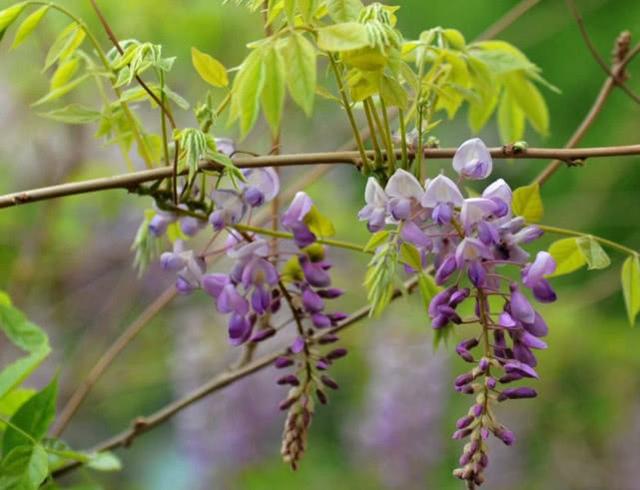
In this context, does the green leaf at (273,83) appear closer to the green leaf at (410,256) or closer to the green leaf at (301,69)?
the green leaf at (301,69)

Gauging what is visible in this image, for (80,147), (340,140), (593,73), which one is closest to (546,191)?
(593,73)

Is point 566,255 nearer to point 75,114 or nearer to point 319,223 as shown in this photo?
point 319,223

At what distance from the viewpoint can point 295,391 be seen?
0.73 meters

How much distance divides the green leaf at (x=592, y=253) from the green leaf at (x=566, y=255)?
0.01 meters

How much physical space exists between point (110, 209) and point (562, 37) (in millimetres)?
1492

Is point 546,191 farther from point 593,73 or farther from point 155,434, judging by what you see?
point 155,434

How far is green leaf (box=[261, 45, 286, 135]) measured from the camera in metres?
0.63

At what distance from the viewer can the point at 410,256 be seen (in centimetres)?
70

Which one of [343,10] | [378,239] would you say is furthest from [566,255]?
[343,10]

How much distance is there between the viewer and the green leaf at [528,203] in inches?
27.8

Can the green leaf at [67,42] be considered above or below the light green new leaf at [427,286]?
above

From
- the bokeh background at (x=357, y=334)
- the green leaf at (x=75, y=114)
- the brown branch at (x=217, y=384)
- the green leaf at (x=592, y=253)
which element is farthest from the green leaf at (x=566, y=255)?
the bokeh background at (x=357, y=334)

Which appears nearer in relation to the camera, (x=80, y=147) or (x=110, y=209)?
(x=80, y=147)

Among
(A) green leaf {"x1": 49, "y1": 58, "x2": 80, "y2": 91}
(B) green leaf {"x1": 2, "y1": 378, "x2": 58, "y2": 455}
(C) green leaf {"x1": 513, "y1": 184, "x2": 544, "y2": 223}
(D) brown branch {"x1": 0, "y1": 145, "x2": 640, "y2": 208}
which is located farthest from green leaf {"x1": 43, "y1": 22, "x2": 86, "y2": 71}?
(C) green leaf {"x1": 513, "y1": 184, "x2": 544, "y2": 223}
